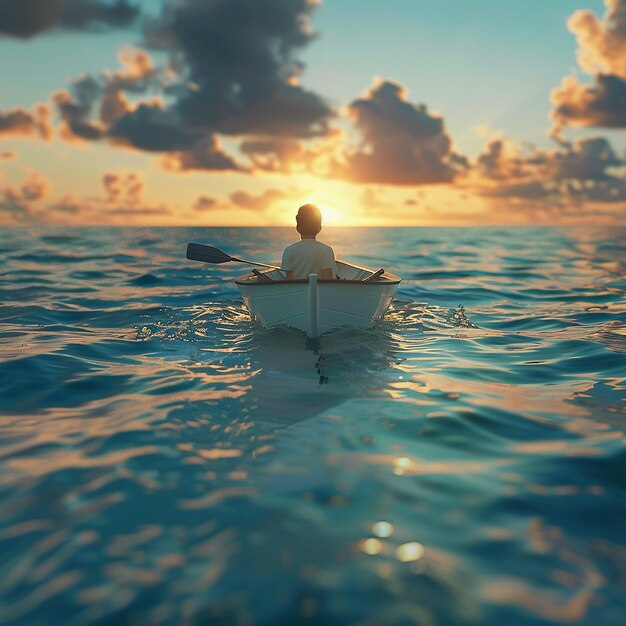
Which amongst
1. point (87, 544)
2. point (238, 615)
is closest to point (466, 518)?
point (238, 615)

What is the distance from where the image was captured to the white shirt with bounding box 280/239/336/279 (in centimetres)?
1017

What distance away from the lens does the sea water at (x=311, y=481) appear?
120 inches

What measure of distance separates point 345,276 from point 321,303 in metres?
4.29

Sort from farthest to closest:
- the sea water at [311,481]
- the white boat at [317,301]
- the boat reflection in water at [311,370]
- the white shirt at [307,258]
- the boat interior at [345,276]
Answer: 1. the white shirt at [307,258]
2. the boat interior at [345,276]
3. the white boat at [317,301]
4. the boat reflection in water at [311,370]
5. the sea water at [311,481]

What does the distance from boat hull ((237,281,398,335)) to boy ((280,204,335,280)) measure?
32.6 inches

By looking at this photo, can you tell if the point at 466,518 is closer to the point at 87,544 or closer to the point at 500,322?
the point at 87,544

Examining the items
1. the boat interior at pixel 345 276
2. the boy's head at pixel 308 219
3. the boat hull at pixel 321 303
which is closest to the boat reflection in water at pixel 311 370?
the boat hull at pixel 321 303

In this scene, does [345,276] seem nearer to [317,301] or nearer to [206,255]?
[206,255]

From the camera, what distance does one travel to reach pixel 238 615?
114 inches

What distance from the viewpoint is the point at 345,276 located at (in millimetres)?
13250

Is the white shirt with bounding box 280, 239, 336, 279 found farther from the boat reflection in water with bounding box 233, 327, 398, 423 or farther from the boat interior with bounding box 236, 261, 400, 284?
the boat reflection in water with bounding box 233, 327, 398, 423

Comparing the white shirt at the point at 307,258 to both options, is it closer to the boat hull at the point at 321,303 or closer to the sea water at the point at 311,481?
the boat hull at the point at 321,303

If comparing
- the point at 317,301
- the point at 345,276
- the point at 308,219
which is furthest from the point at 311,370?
the point at 345,276

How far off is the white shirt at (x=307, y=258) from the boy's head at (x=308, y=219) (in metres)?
0.21
